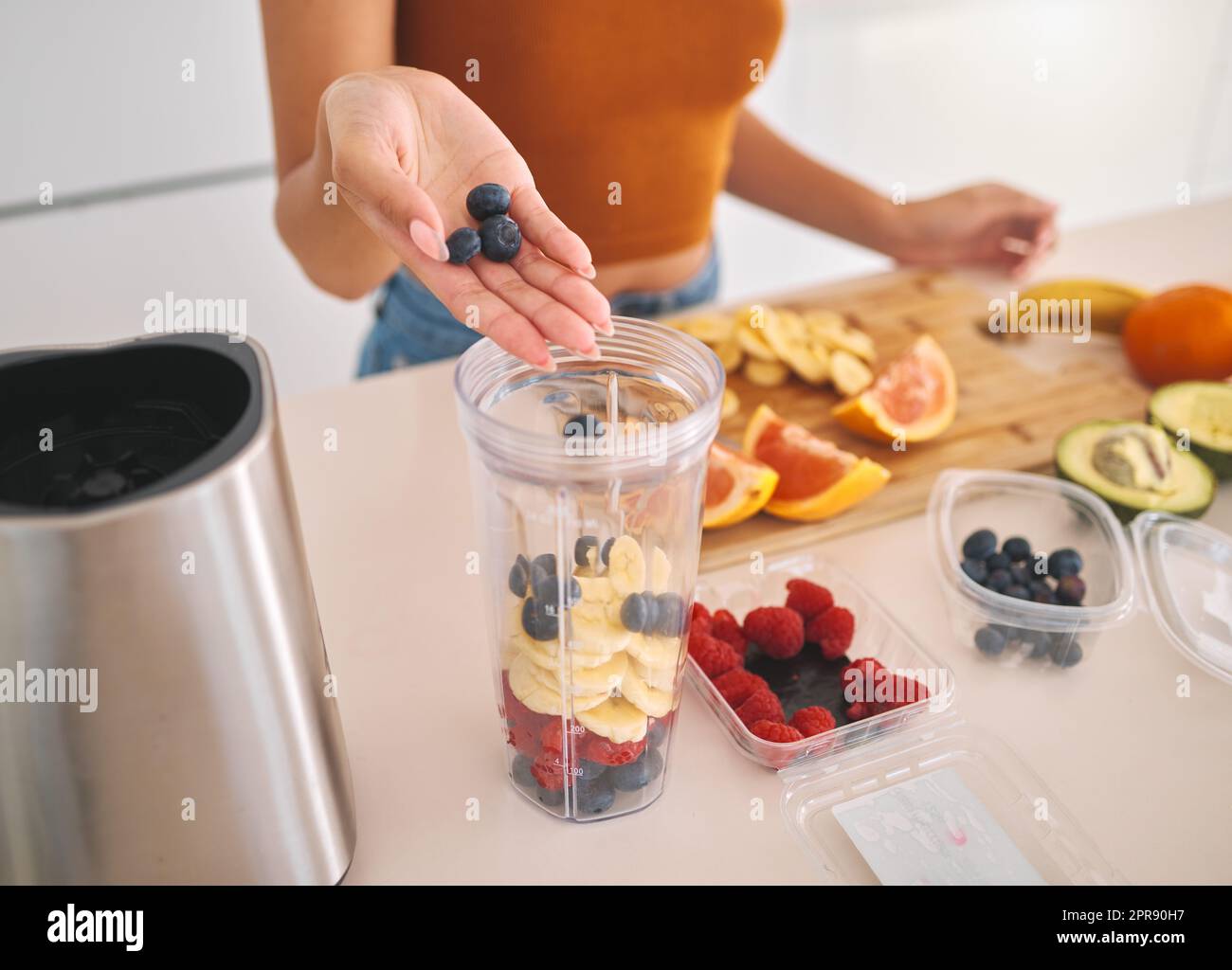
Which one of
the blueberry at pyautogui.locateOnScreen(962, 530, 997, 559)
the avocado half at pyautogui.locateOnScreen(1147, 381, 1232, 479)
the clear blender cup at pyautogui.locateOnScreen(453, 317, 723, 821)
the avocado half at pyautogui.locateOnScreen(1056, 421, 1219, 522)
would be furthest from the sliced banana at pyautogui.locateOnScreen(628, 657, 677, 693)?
the avocado half at pyautogui.locateOnScreen(1147, 381, 1232, 479)

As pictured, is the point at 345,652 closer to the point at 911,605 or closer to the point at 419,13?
the point at 911,605

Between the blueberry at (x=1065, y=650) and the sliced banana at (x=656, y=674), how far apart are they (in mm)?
432

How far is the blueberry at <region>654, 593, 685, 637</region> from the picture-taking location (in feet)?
2.65

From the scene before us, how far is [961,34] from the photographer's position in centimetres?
429

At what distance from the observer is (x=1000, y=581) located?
43.1 inches

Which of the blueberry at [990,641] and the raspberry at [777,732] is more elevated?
the raspberry at [777,732]

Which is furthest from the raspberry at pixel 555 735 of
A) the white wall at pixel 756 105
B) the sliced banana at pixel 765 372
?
the white wall at pixel 756 105

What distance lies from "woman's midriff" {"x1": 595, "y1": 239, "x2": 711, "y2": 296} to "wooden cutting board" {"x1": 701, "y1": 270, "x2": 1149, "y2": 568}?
0.19m

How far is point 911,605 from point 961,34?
12.7 ft

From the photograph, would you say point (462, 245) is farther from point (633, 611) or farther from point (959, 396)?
point (959, 396)

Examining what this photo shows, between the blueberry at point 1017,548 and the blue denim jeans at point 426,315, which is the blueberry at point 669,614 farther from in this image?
the blue denim jeans at point 426,315

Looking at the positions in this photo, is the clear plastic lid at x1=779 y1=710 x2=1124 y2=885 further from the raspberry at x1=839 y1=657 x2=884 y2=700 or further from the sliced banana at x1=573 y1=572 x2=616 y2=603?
the sliced banana at x1=573 y1=572 x2=616 y2=603

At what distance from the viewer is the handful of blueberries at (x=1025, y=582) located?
1.06 m
